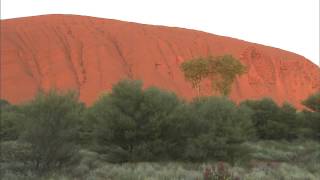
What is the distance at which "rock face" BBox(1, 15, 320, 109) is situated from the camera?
63.1 metres

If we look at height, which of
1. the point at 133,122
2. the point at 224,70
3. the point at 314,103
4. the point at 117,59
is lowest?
the point at 133,122

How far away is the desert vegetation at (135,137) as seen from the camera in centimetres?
1792

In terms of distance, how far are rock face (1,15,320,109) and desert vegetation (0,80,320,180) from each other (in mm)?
37152

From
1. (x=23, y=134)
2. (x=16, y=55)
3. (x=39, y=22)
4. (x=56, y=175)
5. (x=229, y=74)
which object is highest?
(x=39, y=22)

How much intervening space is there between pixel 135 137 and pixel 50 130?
14.0 feet

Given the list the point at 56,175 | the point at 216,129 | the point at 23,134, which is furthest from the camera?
the point at 216,129

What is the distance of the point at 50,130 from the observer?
59.4ft

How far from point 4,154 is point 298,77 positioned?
6692 centimetres

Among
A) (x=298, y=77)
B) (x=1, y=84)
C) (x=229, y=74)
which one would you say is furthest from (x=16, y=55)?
(x=298, y=77)

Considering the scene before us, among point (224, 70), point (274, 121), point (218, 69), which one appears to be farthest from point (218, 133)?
point (218, 69)

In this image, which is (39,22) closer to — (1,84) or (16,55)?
(16,55)

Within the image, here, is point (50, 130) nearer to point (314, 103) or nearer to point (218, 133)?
point (218, 133)

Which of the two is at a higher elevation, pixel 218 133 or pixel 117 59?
pixel 117 59

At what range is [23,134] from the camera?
1794cm
